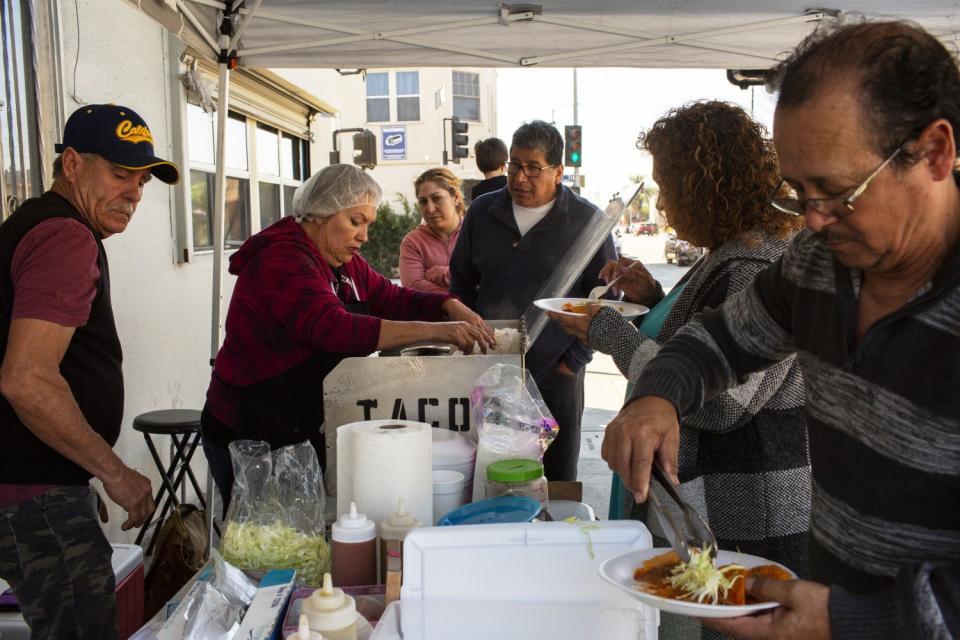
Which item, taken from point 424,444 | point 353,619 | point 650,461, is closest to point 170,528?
point 424,444

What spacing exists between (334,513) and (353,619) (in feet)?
2.72

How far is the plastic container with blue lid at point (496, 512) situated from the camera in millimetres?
1620

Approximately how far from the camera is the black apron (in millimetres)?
2703

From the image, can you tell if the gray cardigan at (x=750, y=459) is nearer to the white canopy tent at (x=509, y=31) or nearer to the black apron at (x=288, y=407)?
the black apron at (x=288, y=407)

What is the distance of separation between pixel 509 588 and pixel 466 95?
3215 cm

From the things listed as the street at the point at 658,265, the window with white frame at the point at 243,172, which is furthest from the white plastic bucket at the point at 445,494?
the street at the point at 658,265

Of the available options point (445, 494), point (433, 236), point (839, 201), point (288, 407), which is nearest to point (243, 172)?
point (433, 236)

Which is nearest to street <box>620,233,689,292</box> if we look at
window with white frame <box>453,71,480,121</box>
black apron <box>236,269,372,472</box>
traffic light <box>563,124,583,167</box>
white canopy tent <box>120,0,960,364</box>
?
traffic light <box>563,124,583,167</box>

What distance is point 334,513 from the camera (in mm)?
2121

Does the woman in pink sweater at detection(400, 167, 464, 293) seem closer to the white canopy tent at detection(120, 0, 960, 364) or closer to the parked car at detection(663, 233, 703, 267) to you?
the white canopy tent at detection(120, 0, 960, 364)

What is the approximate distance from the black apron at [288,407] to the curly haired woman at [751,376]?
3.51 ft

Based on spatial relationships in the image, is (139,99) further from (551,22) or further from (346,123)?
(346,123)

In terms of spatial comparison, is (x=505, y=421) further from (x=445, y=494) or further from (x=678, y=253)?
(x=678, y=253)

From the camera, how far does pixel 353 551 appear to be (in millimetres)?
1605
